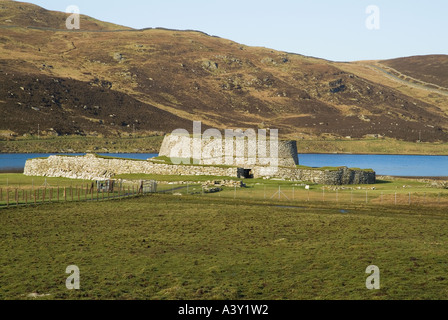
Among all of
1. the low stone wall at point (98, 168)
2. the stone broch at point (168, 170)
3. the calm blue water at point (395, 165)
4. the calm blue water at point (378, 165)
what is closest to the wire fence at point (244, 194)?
the stone broch at point (168, 170)

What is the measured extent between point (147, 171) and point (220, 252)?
152ft

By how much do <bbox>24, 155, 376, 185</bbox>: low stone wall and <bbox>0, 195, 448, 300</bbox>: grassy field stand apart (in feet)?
82.8

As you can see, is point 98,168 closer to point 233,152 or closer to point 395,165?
point 233,152

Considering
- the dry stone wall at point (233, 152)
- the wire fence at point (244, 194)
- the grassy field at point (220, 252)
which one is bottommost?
the grassy field at point (220, 252)

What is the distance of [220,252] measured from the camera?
Result: 82.9 ft

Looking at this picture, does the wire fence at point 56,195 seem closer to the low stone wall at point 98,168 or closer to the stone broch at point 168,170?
the low stone wall at point 98,168

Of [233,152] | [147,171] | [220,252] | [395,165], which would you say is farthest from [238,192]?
[395,165]

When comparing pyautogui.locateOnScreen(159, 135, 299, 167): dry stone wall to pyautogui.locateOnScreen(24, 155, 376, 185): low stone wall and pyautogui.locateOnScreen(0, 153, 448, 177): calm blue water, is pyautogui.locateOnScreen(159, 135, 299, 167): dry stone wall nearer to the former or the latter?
pyautogui.locateOnScreen(24, 155, 376, 185): low stone wall

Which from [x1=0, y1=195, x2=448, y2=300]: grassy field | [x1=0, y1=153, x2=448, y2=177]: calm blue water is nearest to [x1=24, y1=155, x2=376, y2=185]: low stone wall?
[x1=0, y1=153, x2=448, y2=177]: calm blue water

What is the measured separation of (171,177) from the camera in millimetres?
66500

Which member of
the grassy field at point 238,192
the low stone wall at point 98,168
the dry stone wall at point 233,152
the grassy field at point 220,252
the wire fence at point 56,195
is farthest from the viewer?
the dry stone wall at point 233,152

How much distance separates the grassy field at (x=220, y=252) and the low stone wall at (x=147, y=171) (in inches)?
994

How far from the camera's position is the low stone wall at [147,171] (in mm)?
66312
